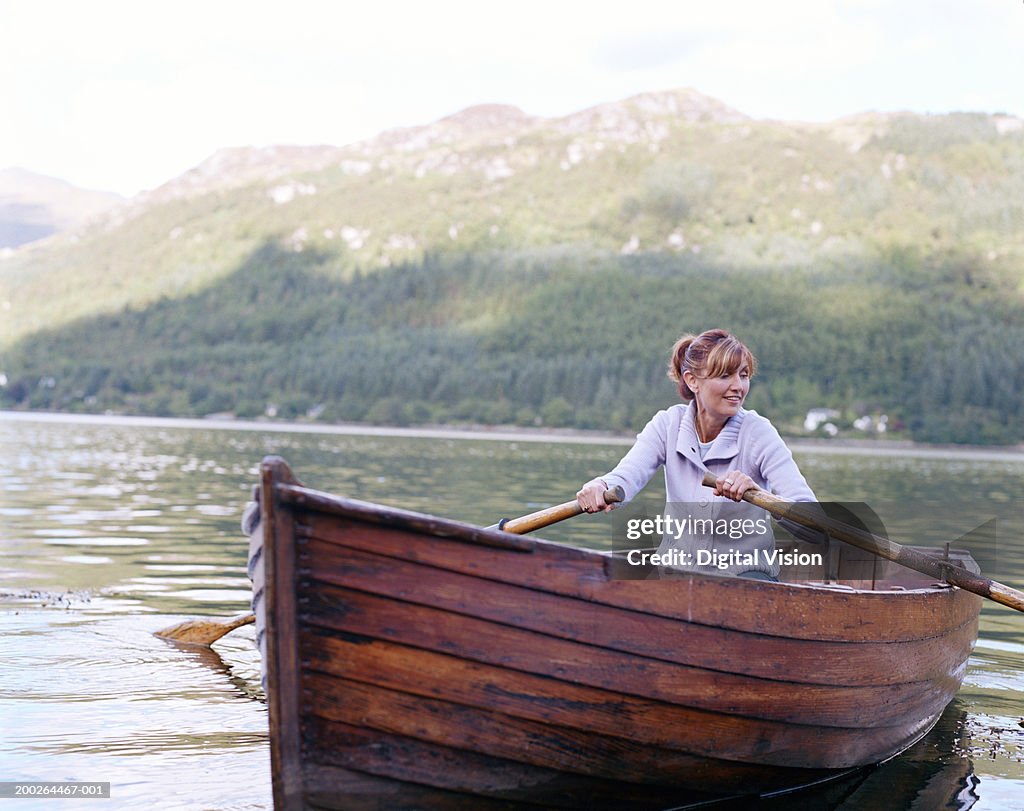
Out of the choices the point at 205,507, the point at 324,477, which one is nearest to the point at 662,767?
the point at 205,507

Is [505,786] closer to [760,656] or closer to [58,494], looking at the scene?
[760,656]

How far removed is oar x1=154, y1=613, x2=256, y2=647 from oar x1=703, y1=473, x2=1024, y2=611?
434cm

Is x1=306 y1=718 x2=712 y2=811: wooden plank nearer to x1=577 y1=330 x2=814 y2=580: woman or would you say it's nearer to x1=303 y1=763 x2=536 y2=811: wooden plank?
x1=303 y1=763 x2=536 y2=811: wooden plank

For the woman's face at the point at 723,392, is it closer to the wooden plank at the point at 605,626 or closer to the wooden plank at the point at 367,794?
the wooden plank at the point at 605,626

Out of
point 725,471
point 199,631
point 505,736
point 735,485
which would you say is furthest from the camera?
point 199,631

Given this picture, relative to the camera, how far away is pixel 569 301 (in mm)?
148000

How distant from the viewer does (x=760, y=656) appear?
5383mm

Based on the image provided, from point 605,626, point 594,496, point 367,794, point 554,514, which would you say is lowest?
point 367,794

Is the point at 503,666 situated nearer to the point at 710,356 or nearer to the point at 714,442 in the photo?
the point at 714,442

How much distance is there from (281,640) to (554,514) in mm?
2060

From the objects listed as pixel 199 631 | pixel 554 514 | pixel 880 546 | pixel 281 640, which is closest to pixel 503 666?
pixel 281 640

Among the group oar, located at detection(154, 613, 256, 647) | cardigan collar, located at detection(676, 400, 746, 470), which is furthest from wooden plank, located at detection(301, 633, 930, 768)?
oar, located at detection(154, 613, 256, 647)

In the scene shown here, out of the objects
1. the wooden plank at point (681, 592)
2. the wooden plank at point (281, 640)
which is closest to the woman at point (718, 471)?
the wooden plank at point (681, 592)

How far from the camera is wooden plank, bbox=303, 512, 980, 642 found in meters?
4.68
